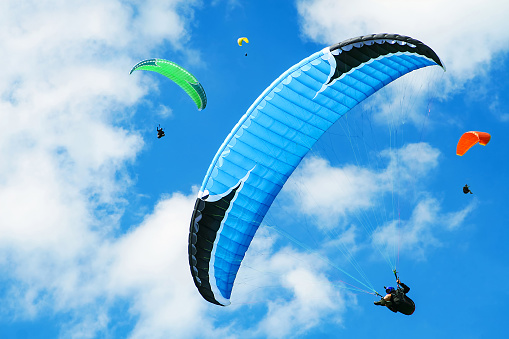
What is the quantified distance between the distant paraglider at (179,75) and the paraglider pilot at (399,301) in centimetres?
1339

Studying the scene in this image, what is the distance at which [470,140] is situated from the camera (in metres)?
20.7

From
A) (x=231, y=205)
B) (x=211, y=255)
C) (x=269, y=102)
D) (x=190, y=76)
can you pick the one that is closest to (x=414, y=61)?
(x=269, y=102)

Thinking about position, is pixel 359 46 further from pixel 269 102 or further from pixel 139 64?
pixel 139 64

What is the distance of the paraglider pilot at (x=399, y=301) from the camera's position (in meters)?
16.8

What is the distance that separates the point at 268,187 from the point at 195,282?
10.4 ft

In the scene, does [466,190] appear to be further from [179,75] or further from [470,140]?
[179,75]

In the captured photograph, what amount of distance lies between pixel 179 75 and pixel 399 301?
14.0m

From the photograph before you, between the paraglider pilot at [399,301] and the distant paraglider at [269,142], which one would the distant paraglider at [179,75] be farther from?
the paraglider pilot at [399,301]

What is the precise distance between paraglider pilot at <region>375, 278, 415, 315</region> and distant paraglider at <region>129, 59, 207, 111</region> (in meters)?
13.4

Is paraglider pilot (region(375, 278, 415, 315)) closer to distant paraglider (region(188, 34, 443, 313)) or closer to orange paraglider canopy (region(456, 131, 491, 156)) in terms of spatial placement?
distant paraglider (region(188, 34, 443, 313))

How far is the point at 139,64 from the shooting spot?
87.4ft

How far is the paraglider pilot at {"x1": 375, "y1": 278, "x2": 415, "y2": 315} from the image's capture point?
16.8m

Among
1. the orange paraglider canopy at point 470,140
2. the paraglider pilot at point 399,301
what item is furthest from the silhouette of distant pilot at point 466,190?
the paraglider pilot at point 399,301

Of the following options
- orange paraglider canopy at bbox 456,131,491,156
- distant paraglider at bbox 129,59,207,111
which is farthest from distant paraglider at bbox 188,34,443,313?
distant paraglider at bbox 129,59,207,111
